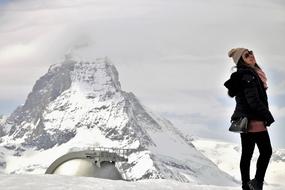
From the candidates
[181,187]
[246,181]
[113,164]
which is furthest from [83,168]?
[246,181]

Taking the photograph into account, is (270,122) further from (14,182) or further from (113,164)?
(113,164)

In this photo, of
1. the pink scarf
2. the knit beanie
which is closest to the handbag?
the pink scarf

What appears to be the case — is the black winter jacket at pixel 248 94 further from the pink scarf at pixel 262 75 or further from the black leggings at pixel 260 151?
the black leggings at pixel 260 151

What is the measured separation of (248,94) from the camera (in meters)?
11.9

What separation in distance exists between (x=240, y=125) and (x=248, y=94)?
0.57m

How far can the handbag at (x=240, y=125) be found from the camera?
11.9 metres

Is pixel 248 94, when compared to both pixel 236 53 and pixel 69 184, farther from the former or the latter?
pixel 69 184

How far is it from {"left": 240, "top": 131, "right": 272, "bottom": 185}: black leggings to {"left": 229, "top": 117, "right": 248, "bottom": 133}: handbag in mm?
191

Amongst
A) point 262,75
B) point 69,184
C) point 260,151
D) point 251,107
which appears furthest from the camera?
point 69,184

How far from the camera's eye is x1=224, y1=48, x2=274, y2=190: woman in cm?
1182

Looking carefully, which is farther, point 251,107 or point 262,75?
point 262,75

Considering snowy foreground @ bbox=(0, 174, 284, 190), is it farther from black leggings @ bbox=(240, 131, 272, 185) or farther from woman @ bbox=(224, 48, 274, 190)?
woman @ bbox=(224, 48, 274, 190)

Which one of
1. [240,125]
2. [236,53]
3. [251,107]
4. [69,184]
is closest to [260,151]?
[240,125]

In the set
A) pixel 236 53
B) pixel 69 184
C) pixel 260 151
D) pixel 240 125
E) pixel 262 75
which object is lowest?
pixel 69 184
